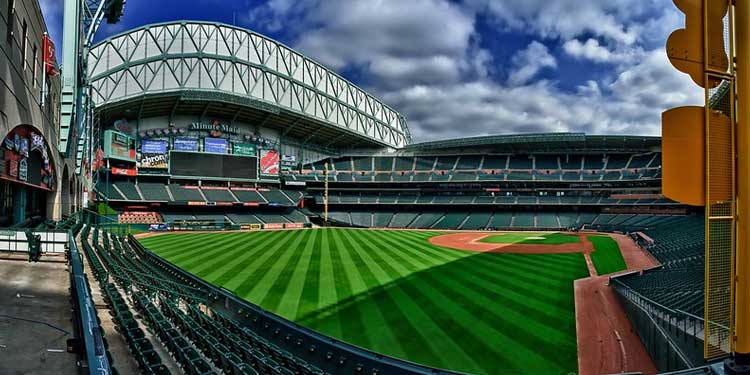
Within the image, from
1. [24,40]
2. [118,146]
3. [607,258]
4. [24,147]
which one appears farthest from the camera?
[118,146]

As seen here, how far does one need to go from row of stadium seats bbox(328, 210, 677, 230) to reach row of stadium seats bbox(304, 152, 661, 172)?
901 cm

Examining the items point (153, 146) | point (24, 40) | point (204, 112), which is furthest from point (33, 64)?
point (204, 112)

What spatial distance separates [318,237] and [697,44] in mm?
38434

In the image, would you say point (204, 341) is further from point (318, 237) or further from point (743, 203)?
point (318, 237)

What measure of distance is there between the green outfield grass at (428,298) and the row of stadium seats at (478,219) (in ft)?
95.8

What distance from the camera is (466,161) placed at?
6956 centimetres

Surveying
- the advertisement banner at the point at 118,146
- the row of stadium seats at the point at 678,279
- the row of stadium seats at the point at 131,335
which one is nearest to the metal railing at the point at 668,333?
the row of stadium seats at the point at 678,279

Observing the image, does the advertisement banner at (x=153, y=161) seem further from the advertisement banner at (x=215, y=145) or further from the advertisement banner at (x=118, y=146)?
the advertisement banner at (x=215, y=145)

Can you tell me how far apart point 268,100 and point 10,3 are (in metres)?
46.3

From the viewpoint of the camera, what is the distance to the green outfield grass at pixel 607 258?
76.2ft

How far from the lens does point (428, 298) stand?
15.5m

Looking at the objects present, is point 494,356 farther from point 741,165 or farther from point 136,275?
point 136,275

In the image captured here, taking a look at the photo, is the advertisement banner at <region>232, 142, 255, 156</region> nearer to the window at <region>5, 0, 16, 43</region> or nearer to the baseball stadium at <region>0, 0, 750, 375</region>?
the baseball stadium at <region>0, 0, 750, 375</region>

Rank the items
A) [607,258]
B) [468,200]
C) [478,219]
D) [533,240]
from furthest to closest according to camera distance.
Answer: [468,200] → [478,219] → [533,240] → [607,258]
